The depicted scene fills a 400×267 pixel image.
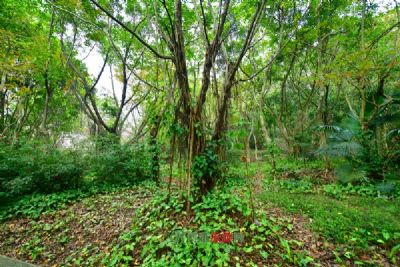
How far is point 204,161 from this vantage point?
2977mm

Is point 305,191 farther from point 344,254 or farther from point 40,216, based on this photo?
point 40,216

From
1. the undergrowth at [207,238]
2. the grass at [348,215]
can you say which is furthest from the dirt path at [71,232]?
the grass at [348,215]

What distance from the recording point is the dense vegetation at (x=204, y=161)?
8.52ft

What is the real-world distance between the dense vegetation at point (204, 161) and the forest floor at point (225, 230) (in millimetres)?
19

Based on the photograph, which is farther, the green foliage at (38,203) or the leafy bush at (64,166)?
the leafy bush at (64,166)

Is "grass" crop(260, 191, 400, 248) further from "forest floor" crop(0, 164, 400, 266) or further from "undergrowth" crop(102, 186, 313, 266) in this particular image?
"undergrowth" crop(102, 186, 313, 266)

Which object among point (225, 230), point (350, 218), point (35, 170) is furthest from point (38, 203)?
point (350, 218)

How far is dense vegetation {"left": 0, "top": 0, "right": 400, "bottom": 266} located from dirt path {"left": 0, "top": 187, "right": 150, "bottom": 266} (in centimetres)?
2

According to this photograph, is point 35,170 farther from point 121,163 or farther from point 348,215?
point 348,215

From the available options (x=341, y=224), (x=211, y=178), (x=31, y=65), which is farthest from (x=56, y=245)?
(x=31, y=65)

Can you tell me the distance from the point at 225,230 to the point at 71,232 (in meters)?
2.62

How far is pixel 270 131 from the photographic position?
12.9 m

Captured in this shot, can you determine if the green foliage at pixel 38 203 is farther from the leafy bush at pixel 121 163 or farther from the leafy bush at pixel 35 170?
the leafy bush at pixel 121 163

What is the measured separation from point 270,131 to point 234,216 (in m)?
10.8
